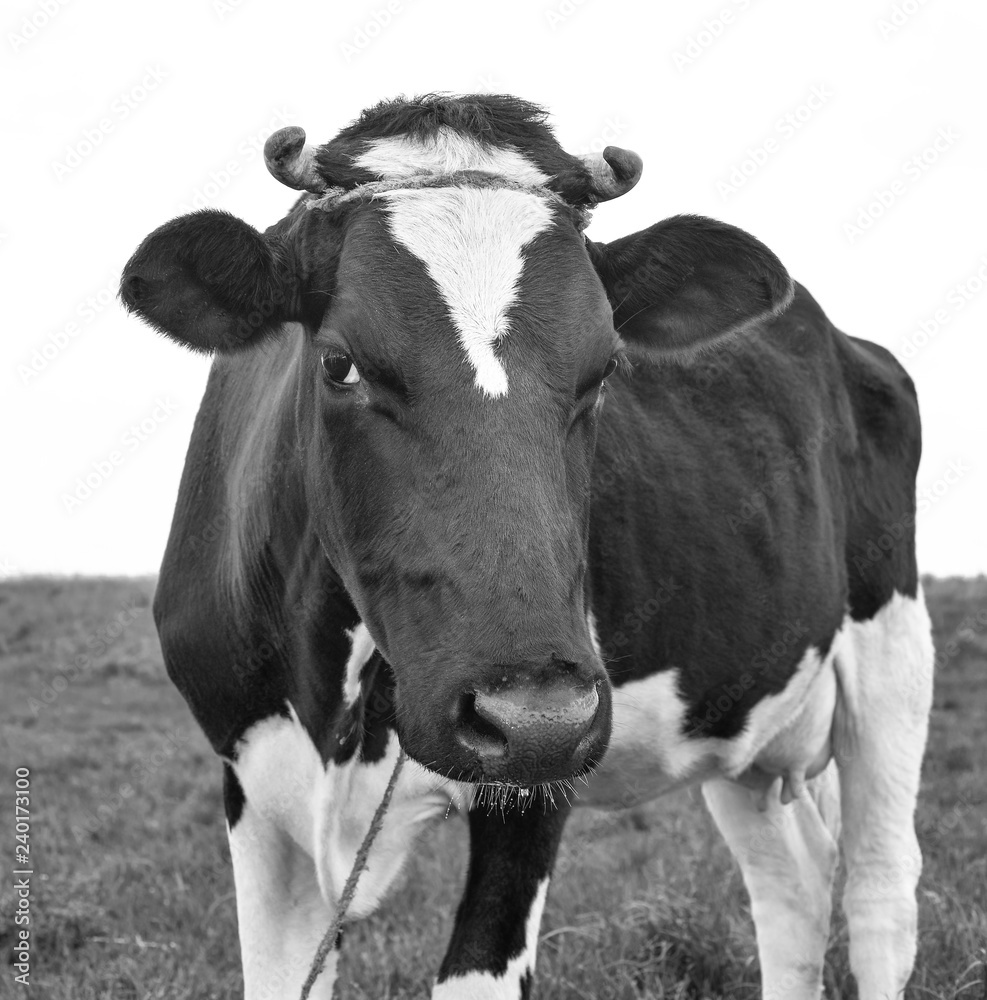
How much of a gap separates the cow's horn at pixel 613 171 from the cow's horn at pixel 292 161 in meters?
0.71

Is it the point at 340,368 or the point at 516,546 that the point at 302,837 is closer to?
the point at 340,368

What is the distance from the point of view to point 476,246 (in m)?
3.10

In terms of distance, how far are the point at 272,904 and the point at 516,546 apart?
6.81 feet

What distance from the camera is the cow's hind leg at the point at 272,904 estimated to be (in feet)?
13.7

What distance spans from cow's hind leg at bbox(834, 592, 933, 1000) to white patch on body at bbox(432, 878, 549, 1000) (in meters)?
1.93

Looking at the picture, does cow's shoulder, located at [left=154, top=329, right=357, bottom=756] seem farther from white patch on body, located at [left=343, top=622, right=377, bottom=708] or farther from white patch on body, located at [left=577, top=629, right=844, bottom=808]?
white patch on body, located at [left=577, top=629, right=844, bottom=808]

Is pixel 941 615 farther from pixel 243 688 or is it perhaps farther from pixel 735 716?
pixel 243 688

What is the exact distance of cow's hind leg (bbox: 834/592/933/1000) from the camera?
5391 mm

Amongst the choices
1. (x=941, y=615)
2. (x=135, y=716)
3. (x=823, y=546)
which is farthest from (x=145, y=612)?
(x=823, y=546)

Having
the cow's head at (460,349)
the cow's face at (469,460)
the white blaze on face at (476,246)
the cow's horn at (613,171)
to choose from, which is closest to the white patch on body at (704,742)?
the cow's head at (460,349)

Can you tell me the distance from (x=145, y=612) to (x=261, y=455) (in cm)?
1265

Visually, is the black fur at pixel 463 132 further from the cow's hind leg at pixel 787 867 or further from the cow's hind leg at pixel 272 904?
the cow's hind leg at pixel 787 867

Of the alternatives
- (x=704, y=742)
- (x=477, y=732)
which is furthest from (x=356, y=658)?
(x=704, y=742)

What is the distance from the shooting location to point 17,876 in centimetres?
623
